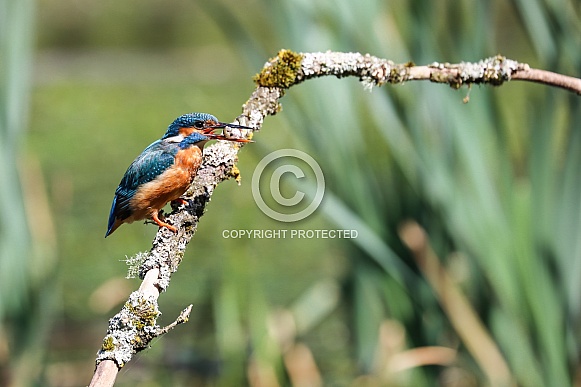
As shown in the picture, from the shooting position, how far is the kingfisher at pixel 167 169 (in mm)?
1119

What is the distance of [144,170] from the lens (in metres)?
1.17

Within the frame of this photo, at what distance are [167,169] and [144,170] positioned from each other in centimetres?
5

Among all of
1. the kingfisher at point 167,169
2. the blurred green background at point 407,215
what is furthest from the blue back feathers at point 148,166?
the blurred green background at point 407,215

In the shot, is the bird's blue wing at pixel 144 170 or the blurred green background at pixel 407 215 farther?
the blurred green background at pixel 407 215

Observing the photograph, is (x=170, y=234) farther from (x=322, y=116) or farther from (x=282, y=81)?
(x=322, y=116)

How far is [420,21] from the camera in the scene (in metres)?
2.34

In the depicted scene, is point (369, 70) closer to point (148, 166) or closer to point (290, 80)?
point (290, 80)

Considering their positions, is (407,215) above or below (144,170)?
above

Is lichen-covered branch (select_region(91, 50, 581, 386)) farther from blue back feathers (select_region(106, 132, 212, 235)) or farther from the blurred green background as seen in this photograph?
the blurred green background

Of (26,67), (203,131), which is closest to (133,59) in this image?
(26,67)

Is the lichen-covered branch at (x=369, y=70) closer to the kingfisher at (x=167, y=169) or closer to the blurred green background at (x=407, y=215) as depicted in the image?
the kingfisher at (x=167, y=169)

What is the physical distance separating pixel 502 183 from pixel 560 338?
460mm

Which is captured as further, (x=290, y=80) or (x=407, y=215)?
(x=407, y=215)

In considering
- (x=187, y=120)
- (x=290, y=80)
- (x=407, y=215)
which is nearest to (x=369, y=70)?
(x=290, y=80)
